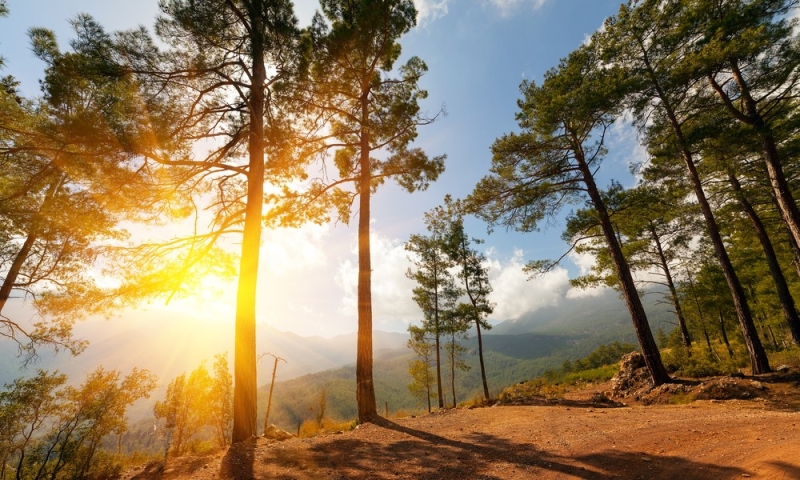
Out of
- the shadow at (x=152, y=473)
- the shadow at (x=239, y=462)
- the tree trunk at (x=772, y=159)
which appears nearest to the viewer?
the shadow at (x=239, y=462)

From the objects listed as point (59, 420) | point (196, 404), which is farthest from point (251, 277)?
point (196, 404)

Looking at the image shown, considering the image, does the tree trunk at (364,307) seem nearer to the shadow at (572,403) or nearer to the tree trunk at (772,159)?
the shadow at (572,403)

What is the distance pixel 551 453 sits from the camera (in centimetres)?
472

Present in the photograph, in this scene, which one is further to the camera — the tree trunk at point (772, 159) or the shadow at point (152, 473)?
the tree trunk at point (772, 159)

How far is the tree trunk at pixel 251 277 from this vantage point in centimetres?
637

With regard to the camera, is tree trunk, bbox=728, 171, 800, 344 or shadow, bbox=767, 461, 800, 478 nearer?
shadow, bbox=767, 461, 800, 478

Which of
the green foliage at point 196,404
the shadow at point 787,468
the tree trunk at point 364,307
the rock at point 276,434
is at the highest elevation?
the tree trunk at point 364,307

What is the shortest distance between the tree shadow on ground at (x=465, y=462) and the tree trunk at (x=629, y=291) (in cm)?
682

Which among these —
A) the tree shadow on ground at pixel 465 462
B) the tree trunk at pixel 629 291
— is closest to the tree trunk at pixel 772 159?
the tree trunk at pixel 629 291

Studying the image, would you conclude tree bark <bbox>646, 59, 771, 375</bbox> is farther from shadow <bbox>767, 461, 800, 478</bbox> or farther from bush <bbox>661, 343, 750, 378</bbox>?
shadow <bbox>767, 461, 800, 478</bbox>

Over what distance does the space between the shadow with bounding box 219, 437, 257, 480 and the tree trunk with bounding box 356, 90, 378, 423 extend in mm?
2815

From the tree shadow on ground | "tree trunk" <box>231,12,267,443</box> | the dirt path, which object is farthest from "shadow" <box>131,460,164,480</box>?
the tree shadow on ground

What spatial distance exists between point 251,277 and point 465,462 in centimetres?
561

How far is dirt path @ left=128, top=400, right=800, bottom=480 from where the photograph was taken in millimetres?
3691
